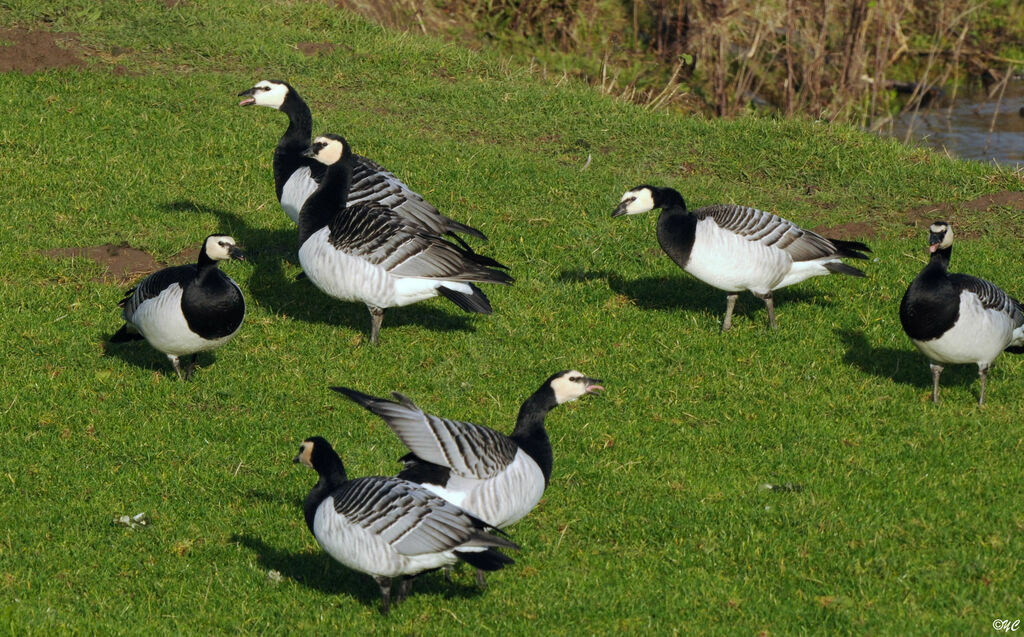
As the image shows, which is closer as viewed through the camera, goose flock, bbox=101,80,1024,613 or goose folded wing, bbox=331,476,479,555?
goose folded wing, bbox=331,476,479,555

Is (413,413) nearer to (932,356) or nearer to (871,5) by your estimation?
(932,356)

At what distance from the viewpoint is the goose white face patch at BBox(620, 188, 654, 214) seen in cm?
1206

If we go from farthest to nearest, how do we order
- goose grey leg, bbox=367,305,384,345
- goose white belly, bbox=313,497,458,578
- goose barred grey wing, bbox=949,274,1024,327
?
goose grey leg, bbox=367,305,384,345
goose barred grey wing, bbox=949,274,1024,327
goose white belly, bbox=313,497,458,578

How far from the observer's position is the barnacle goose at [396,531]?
22.4 feet

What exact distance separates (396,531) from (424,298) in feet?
16.2

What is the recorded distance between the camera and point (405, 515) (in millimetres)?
6945

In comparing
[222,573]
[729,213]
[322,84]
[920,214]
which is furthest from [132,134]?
[920,214]

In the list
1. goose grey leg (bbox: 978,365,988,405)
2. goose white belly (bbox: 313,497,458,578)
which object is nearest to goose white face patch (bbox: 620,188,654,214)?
goose grey leg (bbox: 978,365,988,405)

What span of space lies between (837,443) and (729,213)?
3.04 meters

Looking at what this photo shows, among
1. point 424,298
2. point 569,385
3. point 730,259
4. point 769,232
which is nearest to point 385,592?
point 569,385

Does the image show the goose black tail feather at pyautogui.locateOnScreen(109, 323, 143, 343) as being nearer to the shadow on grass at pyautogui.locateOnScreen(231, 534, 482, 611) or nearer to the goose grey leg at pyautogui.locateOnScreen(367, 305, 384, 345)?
the goose grey leg at pyautogui.locateOnScreen(367, 305, 384, 345)

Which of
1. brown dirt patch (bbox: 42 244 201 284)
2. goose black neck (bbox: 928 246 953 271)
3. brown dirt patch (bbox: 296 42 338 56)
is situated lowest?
brown dirt patch (bbox: 42 244 201 284)

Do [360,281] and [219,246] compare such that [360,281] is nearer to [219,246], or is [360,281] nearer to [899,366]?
[219,246]

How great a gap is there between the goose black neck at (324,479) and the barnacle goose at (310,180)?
5.05 m
